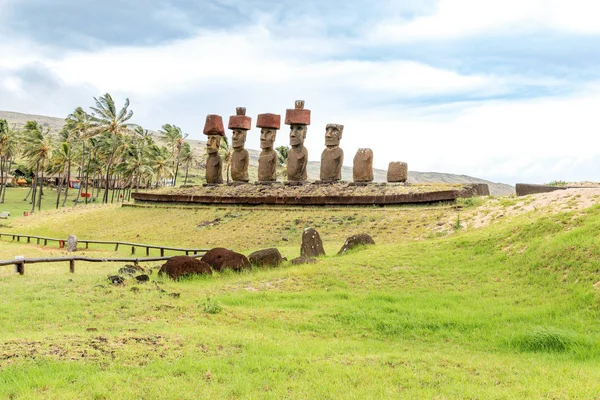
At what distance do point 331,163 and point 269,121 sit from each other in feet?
16.5

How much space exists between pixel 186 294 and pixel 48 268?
931 centimetres

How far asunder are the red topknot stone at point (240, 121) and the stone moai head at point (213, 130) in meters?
1.46

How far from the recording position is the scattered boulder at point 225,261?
1455cm

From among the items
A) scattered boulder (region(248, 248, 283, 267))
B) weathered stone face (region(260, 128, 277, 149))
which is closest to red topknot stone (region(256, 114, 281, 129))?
weathered stone face (region(260, 128, 277, 149))

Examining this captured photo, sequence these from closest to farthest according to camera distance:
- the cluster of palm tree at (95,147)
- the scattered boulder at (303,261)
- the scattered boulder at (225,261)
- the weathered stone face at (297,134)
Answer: the scattered boulder at (225,261) → the scattered boulder at (303,261) → the weathered stone face at (297,134) → the cluster of palm tree at (95,147)

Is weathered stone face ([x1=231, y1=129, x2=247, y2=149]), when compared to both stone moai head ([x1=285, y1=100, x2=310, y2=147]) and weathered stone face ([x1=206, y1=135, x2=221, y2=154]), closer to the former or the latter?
weathered stone face ([x1=206, y1=135, x2=221, y2=154])

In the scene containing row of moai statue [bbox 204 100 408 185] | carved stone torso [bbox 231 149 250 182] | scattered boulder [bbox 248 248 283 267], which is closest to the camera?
scattered boulder [bbox 248 248 283 267]

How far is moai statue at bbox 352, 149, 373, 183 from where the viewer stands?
29562 mm

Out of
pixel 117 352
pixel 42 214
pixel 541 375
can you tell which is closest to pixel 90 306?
pixel 117 352

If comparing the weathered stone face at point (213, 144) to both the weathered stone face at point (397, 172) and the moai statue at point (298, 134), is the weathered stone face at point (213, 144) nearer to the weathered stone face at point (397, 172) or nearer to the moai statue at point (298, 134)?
the moai statue at point (298, 134)

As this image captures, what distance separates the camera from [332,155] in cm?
3045

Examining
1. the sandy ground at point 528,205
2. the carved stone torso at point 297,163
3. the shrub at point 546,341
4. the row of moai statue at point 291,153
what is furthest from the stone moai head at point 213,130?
the shrub at point 546,341

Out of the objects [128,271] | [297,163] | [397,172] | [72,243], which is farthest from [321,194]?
[128,271]

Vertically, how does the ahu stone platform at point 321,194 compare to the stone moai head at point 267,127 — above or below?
below
